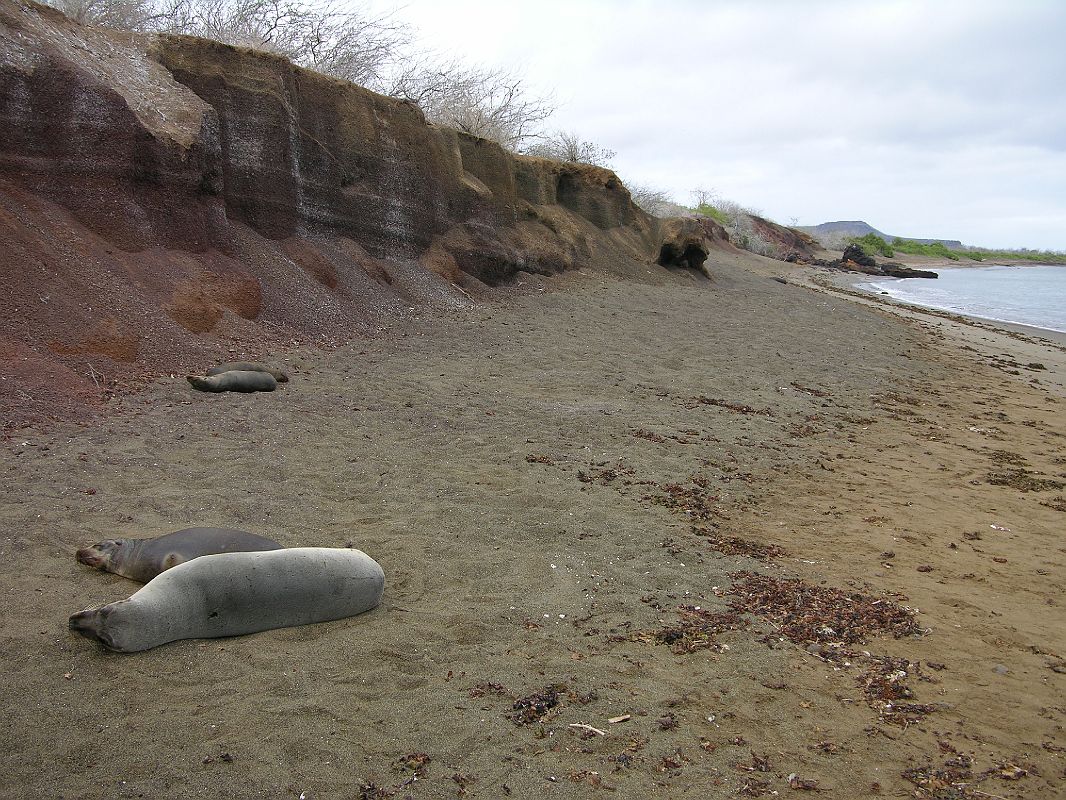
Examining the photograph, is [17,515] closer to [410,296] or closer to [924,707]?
[924,707]

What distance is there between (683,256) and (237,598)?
2154cm

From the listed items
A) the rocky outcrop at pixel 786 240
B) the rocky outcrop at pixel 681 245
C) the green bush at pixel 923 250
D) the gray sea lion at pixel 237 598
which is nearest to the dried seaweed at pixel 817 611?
the gray sea lion at pixel 237 598

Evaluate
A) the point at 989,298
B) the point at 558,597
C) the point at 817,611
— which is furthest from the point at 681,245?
the point at 558,597

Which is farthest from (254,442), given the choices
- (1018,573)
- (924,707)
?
(1018,573)

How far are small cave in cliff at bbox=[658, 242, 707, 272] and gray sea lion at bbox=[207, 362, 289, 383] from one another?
52.7ft

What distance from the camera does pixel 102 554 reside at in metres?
4.59

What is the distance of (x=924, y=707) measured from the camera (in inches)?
151

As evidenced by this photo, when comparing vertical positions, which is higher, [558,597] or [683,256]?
[683,256]

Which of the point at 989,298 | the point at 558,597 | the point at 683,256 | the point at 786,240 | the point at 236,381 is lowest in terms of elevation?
the point at 558,597

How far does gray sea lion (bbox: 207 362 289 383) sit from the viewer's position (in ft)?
28.6

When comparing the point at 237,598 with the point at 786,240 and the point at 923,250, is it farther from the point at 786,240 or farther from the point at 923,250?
the point at 923,250

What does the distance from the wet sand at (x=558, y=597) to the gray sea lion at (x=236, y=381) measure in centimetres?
23

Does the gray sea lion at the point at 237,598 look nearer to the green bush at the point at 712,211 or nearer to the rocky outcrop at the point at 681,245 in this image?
the rocky outcrop at the point at 681,245

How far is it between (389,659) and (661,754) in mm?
1402
